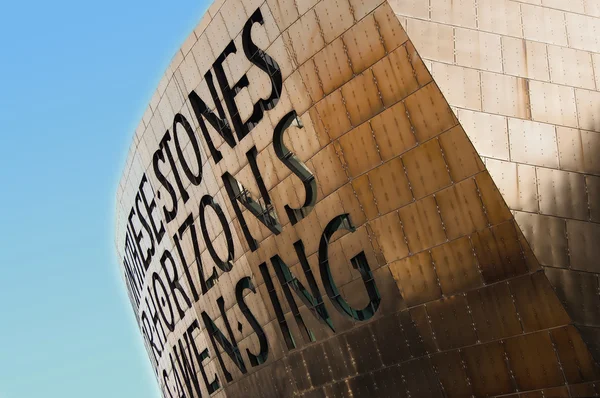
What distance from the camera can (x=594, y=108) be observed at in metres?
19.3

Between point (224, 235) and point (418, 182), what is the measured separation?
912 cm

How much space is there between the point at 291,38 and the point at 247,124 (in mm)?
3160

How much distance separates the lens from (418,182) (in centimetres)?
1903

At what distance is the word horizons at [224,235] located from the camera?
71.9ft

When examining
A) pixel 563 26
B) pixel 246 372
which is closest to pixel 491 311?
pixel 563 26

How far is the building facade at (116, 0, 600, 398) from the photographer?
1814cm

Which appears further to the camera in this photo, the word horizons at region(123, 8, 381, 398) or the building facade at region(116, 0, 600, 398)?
the word horizons at region(123, 8, 381, 398)

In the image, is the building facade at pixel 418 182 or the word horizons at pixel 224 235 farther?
the word horizons at pixel 224 235

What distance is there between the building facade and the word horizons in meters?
0.08

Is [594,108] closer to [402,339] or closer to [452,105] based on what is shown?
[452,105]

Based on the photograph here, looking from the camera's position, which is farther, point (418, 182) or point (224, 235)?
point (224, 235)

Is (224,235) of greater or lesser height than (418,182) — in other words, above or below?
above

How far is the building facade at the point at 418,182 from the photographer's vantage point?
18.1 m

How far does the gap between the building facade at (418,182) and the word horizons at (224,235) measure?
82mm
